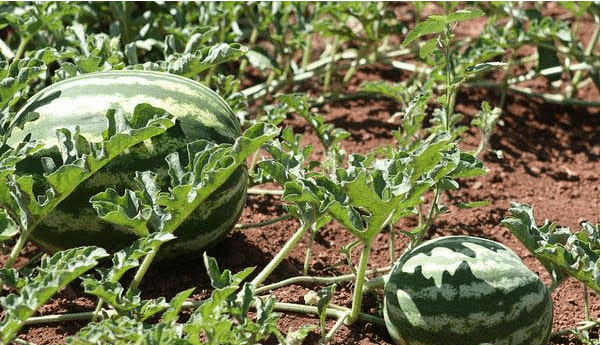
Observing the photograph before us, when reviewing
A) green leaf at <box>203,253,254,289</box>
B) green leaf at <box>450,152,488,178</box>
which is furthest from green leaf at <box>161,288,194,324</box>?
green leaf at <box>450,152,488,178</box>

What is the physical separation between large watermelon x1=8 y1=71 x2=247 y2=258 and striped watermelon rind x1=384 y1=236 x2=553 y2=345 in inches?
27.7

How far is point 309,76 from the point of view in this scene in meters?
4.95

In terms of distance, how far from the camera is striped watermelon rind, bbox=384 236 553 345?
2863 mm

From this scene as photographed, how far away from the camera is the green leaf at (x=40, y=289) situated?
2496mm

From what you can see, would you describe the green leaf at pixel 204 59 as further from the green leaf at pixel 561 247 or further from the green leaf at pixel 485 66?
the green leaf at pixel 561 247

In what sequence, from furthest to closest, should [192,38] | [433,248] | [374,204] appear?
[192,38] < [433,248] < [374,204]

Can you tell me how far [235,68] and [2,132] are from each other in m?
2.35

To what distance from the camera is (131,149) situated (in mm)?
3156

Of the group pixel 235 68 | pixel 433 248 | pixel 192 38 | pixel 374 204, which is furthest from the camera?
pixel 235 68

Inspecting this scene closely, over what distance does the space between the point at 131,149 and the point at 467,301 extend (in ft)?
3.87

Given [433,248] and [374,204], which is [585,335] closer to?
[433,248]

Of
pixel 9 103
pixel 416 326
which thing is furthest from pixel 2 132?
pixel 416 326

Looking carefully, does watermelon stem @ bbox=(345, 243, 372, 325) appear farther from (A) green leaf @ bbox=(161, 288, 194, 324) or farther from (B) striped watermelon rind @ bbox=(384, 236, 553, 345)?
(A) green leaf @ bbox=(161, 288, 194, 324)

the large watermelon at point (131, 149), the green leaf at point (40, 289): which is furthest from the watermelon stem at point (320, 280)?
the green leaf at point (40, 289)
